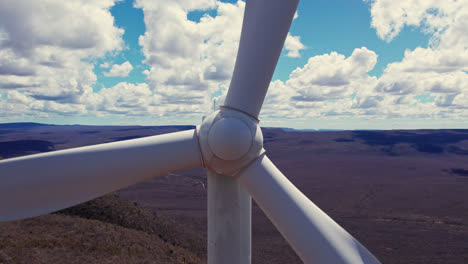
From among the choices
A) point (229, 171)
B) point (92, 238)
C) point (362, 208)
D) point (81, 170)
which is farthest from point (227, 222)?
point (362, 208)

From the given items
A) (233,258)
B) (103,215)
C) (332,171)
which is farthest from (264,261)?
(332,171)

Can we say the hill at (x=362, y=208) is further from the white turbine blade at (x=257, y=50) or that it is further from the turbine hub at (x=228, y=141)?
the white turbine blade at (x=257, y=50)

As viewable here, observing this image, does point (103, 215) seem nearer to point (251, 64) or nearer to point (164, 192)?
point (251, 64)

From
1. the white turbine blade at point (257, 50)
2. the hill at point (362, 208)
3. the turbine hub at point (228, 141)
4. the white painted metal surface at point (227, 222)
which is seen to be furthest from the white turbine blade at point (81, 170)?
the hill at point (362, 208)

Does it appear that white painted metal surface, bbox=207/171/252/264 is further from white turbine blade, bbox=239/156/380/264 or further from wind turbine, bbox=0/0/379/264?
white turbine blade, bbox=239/156/380/264

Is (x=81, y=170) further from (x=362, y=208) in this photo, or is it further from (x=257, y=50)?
(x=362, y=208)

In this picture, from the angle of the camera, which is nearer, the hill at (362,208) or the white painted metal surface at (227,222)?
the white painted metal surface at (227,222)
